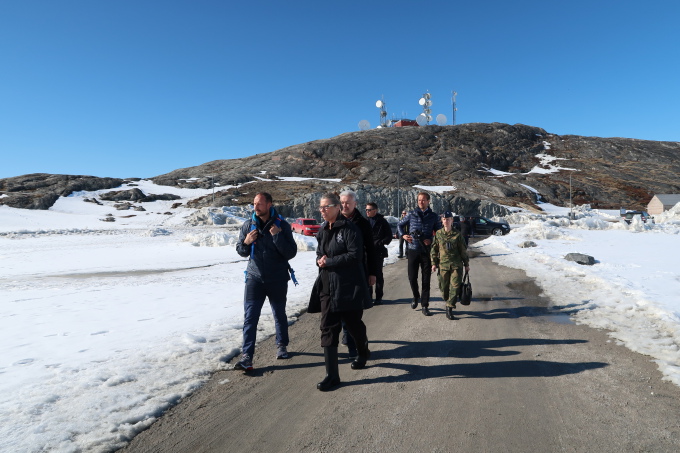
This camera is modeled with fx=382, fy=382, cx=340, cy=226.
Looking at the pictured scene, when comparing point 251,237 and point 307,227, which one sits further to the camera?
point 307,227

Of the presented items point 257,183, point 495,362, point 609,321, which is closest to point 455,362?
point 495,362

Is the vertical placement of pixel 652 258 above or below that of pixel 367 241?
below

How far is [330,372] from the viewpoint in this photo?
378 cm

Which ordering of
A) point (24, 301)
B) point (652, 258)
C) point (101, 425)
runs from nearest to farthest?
point (101, 425), point (24, 301), point (652, 258)

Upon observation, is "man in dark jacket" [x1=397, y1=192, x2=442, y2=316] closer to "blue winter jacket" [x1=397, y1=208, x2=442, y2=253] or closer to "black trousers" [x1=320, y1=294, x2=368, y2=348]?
"blue winter jacket" [x1=397, y1=208, x2=442, y2=253]

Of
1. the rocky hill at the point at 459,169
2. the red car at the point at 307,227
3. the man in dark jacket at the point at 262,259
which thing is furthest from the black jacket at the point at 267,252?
the rocky hill at the point at 459,169

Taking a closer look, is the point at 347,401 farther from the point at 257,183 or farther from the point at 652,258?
the point at 257,183

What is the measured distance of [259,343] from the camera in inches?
206

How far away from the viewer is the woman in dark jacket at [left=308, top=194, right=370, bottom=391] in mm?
3832

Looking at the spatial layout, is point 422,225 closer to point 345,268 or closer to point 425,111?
point 345,268

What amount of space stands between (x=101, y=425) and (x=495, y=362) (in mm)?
3853

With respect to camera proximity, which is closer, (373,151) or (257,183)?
(257,183)

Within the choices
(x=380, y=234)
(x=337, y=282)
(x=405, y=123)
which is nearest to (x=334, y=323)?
(x=337, y=282)

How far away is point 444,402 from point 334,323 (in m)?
1.25
